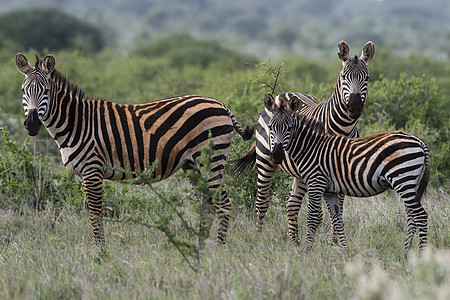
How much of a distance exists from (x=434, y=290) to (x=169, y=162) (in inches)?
136

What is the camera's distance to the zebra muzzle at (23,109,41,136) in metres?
5.54

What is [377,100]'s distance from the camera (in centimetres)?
1104

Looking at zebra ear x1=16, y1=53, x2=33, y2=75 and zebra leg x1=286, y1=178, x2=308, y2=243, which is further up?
zebra ear x1=16, y1=53, x2=33, y2=75

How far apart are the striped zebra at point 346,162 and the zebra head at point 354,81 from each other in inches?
17.3

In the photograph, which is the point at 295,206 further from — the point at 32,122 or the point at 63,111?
the point at 32,122

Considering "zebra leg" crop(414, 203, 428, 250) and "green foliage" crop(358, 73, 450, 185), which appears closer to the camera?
"zebra leg" crop(414, 203, 428, 250)

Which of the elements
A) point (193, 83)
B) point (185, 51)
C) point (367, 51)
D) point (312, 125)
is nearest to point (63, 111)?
point (312, 125)

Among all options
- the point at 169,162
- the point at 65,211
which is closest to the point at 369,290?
the point at 169,162

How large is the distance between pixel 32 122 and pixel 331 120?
3.50 meters

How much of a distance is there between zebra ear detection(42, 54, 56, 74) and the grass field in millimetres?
1884

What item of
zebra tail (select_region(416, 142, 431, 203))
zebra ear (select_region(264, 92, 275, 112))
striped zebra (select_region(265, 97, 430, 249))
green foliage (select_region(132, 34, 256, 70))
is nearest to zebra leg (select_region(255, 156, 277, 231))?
striped zebra (select_region(265, 97, 430, 249))

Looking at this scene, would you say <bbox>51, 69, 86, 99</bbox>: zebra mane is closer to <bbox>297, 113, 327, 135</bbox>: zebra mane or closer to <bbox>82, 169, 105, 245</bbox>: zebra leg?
<bbox>82, 169, 105, 245</bbox>: zebra leg

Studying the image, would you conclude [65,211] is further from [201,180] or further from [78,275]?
[201,180]

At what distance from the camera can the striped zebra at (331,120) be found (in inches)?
241
